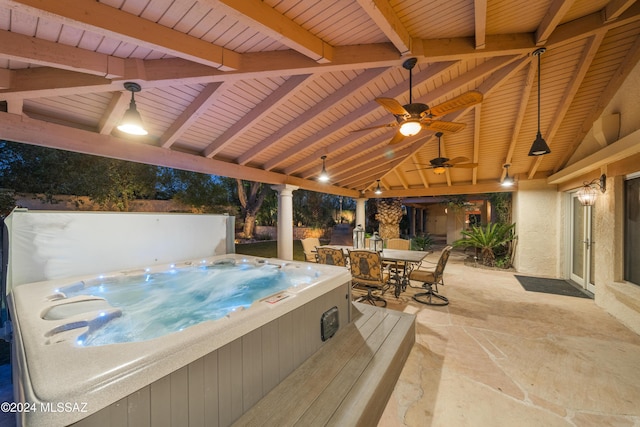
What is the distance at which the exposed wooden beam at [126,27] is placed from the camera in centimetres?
150

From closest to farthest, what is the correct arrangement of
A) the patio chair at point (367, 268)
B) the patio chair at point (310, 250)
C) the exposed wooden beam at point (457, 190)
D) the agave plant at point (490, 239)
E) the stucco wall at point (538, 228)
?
the patio chair at point (367, 268), the patio chair at point (310, 250), the stucco wall at point (538, 228), the agave plant at point (490, 239), the exposed wooden beam at point (457, 190)

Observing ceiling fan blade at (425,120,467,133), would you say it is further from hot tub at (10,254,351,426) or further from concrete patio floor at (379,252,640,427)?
concrete patio floor at (379,252,640,427)

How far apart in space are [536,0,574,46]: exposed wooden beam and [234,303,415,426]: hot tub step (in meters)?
3.41

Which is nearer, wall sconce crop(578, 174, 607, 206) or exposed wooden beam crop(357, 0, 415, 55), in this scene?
exposed wooden beam crop(357, 0, 415, 55)

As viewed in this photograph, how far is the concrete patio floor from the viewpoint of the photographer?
6.40 ft

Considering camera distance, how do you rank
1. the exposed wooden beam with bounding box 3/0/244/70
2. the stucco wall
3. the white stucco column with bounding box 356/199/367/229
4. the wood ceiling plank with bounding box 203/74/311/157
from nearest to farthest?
the exposed wooden beam with bounding box 3/0/244/70
the wood ceiling plank with bounding box 203/74/311/157
the stucco wall
the white stucco column with bounding box 356/199/367/229

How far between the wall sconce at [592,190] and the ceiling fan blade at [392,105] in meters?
4.05

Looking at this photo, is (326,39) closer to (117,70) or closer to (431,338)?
(117,70)

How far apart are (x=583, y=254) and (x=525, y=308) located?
2568 millimetres

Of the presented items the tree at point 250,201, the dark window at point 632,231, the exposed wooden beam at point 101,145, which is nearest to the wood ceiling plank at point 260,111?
the exposed wooden beam at point 101,145

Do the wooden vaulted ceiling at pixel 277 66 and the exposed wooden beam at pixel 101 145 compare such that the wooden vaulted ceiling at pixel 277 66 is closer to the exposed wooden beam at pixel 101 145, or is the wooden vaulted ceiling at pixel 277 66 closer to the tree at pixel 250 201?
the exposed wooden beam at pixel 101 145

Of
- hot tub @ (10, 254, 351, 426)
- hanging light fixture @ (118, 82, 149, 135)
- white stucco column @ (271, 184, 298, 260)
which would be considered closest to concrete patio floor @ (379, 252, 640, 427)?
hot tub @ (10, 254, 351, 426)

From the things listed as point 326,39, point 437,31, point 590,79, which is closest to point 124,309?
point 326,39

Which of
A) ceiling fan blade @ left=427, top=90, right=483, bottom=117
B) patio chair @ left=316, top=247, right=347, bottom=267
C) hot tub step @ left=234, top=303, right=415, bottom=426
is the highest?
ceiling fan blade @ left=427, top=90, right=483, bottom=117
